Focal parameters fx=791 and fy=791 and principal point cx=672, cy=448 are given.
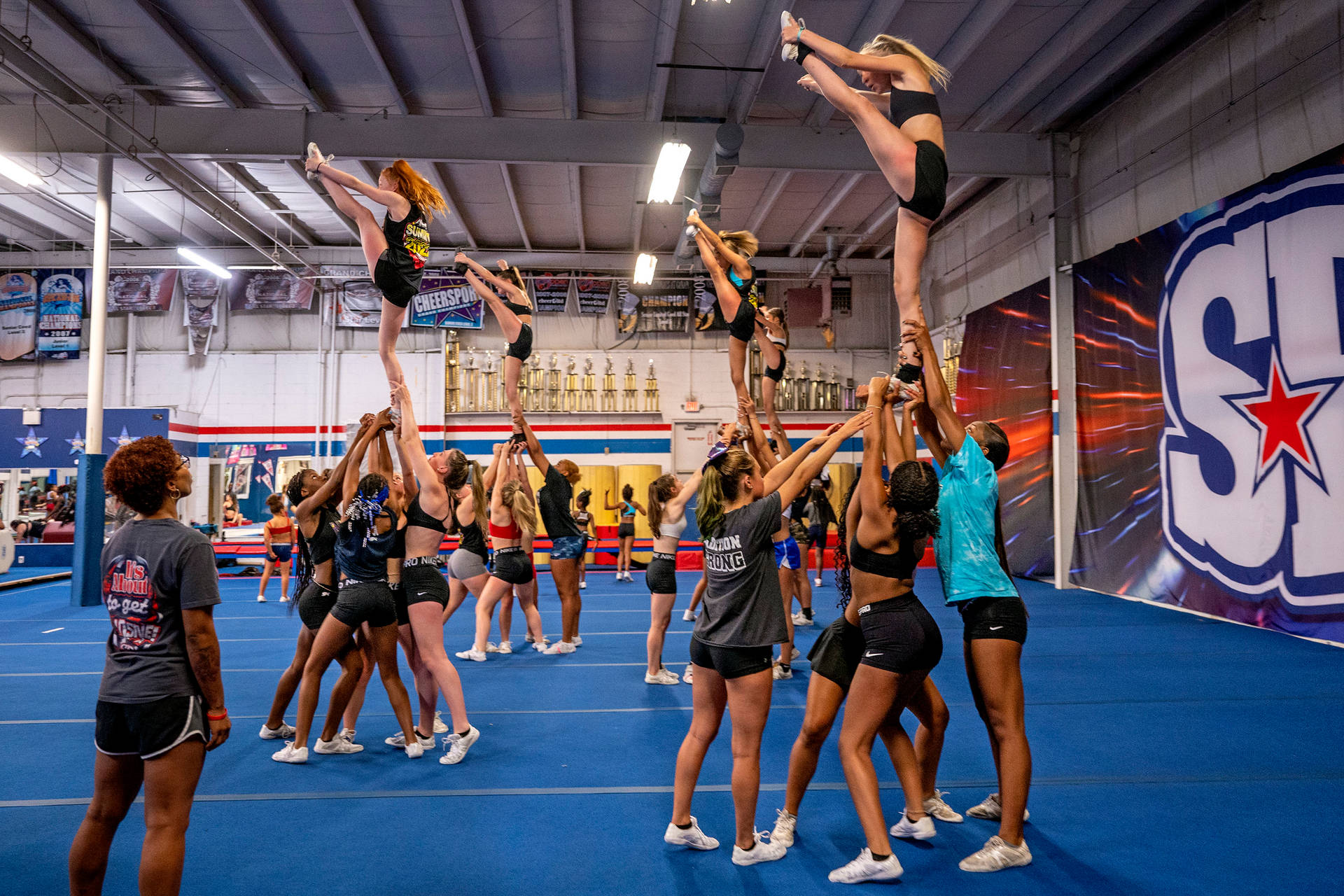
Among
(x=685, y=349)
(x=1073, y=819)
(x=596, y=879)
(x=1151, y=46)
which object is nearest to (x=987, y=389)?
(x=1151, y=46)

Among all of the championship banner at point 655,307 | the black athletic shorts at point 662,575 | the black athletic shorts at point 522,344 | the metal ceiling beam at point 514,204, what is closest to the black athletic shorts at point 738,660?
the black athletic shorts at point 662,575

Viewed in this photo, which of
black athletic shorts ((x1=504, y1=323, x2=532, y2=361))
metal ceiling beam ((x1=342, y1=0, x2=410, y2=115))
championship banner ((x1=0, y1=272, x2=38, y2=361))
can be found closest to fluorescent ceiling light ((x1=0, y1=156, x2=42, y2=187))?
metal ceiling beam ((x1=342, y1=0, x2=410, y2=115))

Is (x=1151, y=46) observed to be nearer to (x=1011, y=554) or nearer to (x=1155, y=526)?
(x=1155, y=526)

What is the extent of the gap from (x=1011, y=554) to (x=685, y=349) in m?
8.17

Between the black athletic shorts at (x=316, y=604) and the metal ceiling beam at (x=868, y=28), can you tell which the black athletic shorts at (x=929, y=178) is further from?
the metal ceiling beam at (x=868, y=28)

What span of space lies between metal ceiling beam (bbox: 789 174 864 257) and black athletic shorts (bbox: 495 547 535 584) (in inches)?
344

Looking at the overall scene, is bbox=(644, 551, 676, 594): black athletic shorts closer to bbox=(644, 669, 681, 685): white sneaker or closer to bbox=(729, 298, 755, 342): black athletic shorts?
bbox=(644, 669, 681, 685): white sneaker

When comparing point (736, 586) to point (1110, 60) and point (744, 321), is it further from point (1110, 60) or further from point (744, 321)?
point (1110, 60)

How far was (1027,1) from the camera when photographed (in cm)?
878

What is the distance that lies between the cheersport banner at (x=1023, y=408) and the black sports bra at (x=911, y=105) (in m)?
9.58

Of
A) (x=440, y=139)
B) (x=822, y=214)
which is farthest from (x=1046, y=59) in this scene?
(x=440, y=139)

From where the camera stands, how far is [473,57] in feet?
31.0

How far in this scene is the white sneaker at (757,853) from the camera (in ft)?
10.6

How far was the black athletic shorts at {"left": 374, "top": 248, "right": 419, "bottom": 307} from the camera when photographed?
4227 millimetres
